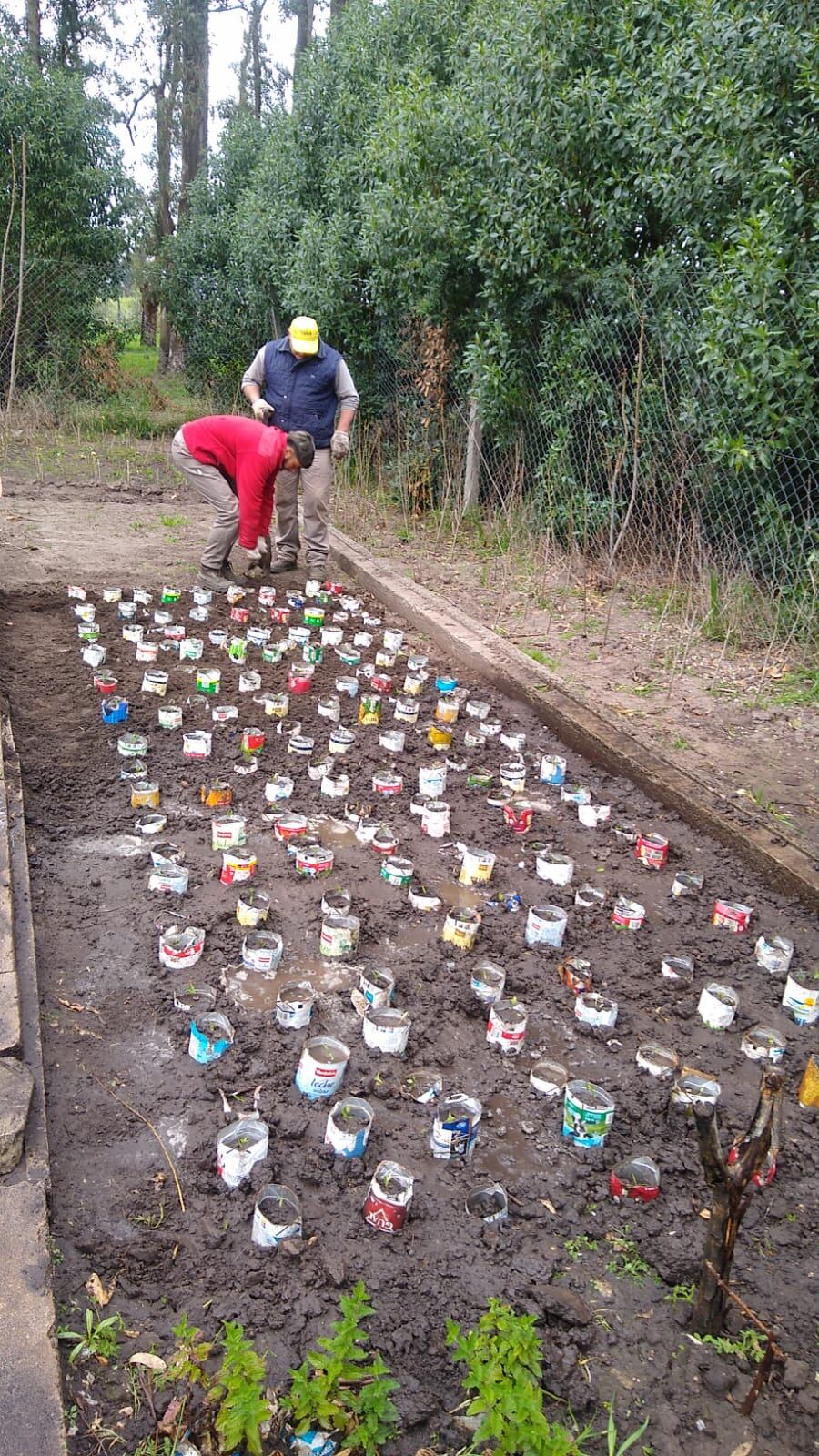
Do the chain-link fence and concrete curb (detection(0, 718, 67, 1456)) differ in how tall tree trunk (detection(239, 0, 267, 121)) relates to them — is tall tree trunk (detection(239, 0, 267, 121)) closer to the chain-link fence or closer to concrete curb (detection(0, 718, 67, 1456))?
the chain-link fence

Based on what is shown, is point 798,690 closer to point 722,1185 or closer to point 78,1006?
point 722,1185

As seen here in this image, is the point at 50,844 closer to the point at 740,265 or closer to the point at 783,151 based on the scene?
the point at 740,265

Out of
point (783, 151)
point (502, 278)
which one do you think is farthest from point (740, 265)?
point (502, 278)

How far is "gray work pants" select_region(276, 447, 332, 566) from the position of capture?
700cm

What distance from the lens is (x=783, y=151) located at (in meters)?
5.57

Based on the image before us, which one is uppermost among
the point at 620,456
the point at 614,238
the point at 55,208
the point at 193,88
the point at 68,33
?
the point at 68,33

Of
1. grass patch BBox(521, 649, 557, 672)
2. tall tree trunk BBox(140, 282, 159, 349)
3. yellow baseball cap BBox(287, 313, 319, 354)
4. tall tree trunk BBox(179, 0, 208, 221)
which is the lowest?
grass patch BBox(521, 649, 557, 672)

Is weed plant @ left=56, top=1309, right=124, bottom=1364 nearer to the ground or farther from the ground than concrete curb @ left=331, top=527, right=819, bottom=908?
nearer to the ground

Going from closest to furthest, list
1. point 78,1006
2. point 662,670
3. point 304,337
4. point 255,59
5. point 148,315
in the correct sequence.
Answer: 1. point 78,1006
2. point 662,670
3. point 304,337
4. point 148,315
5. point 255,59

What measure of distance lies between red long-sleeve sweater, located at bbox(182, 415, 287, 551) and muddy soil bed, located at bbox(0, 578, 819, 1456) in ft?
8.37

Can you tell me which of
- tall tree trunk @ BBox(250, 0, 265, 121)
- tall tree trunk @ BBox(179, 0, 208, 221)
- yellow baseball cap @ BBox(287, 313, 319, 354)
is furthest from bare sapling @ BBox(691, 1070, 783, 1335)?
tall tree trunk @ BBox(250, 0, 265, 121)

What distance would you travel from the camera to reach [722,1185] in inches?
68.1

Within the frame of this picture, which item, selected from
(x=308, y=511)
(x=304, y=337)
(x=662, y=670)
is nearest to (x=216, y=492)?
(x=308, y=511)

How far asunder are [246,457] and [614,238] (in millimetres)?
3070
